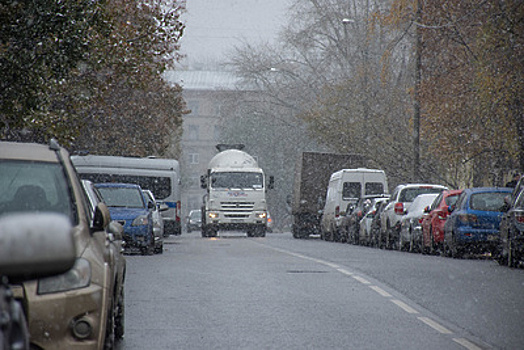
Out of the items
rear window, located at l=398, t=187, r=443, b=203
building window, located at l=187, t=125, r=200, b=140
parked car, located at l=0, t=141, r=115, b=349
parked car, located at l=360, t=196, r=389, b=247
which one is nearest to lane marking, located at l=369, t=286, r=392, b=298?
parked car, located at l=0, t=141, r=115, b=349

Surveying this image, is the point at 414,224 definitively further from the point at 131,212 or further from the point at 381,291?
the point at 381,291

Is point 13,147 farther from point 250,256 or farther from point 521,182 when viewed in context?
point 250,256

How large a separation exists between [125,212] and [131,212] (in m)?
0.14

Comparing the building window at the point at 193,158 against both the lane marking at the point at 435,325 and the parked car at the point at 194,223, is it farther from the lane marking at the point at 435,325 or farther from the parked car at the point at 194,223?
the lane marking at the point at 435,325

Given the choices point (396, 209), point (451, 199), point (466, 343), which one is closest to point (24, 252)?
point (466, 343)

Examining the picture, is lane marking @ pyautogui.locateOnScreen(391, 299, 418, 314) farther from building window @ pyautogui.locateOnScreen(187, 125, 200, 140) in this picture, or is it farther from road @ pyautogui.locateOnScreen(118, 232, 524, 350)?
building window @ pyautogui.locateOnScreen(187, 125, 200, 140)

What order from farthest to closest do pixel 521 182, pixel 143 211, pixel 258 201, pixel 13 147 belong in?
pixel 258 201
pixel 143 211
pixel 521 182
pixel 13 147

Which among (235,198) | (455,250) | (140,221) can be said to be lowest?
(455,250)

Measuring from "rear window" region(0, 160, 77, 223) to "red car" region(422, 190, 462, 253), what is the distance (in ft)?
56.2

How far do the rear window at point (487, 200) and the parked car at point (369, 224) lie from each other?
366 inches

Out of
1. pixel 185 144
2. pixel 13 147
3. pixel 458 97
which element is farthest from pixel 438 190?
pixel 185 144

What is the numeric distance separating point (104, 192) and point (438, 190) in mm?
10479

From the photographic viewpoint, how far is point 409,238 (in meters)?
25.8

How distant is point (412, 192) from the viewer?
94.7ft
